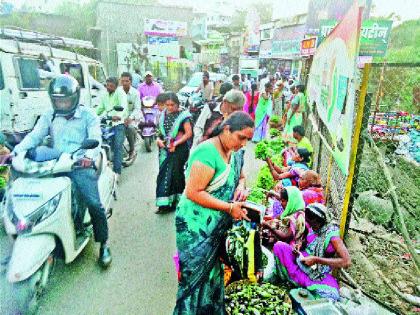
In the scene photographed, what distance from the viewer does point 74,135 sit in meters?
3.39

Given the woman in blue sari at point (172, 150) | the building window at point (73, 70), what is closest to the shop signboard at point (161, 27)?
the building window at point (73, 70)

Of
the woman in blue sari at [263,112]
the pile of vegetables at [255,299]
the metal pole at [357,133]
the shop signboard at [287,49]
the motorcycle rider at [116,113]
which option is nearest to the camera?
the pile of vegetables at [255,299]

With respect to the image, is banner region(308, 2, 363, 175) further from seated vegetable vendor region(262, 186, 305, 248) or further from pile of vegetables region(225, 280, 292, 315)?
pile of vegetables region(225, 280, 292, 315)

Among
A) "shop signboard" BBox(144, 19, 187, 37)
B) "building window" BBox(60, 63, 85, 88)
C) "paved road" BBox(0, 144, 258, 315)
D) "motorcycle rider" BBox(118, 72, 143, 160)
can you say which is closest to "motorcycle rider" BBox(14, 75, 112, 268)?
"paved road" BBox(0, 144, 258, 315)

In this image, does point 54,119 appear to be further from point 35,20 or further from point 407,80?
point 35,20

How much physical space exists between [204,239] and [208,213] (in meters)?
0.19

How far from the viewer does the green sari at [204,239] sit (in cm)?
226

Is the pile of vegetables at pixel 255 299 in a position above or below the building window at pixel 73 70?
below

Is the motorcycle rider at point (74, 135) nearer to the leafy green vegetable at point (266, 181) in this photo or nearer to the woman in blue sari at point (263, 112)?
the leafy green vegetable at point (266, 181)

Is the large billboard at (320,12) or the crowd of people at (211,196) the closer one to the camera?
the crowd of people at (211,196)

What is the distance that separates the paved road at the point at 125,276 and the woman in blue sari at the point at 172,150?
0.31 meters

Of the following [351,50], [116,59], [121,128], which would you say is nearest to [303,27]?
[116,59]

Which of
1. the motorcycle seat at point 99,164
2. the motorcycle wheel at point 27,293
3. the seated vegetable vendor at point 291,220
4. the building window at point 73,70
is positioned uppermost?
the building window at point 73,70

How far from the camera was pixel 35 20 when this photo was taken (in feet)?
77.7
